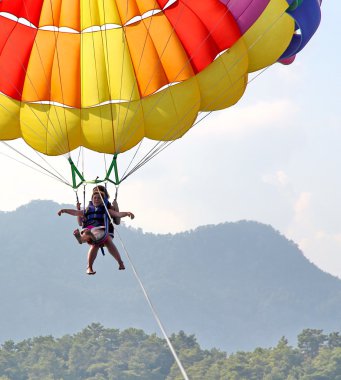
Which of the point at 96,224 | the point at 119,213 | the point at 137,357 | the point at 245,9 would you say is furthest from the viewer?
the point at 137,357

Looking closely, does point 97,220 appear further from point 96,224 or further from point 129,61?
point 129,61

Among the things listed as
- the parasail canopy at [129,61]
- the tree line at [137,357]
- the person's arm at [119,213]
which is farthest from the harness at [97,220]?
the tree line at [137,357]

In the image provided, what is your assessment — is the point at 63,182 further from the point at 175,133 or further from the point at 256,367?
the point at 256,367

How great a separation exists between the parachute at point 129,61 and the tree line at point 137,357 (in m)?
90.4

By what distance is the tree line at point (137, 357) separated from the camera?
110250mm

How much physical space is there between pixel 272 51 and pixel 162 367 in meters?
103

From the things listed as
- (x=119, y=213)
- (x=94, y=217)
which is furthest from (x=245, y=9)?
(x=94, y=217)


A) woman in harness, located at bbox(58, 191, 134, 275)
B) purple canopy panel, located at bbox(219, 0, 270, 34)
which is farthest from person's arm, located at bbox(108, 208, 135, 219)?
purple canopy panel, located at bbox(219, 0, 270, 34)

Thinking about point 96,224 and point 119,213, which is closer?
point 119,213

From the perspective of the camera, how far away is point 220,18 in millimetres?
19406

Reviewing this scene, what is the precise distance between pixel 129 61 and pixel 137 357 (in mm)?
104179

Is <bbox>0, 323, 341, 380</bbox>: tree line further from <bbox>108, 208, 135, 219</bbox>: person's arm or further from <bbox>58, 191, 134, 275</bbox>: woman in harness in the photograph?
<bbox>108, 208, 135, 219</bbox>: person's arm

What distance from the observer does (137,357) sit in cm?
12219

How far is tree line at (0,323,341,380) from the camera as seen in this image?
110 metres
